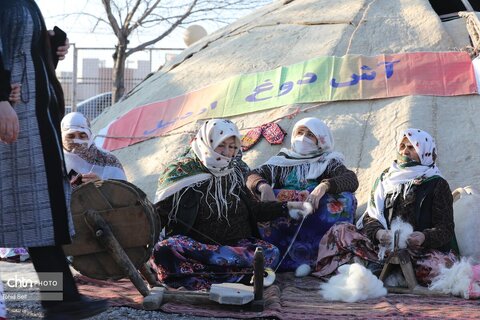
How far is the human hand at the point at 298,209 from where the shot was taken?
5148mm

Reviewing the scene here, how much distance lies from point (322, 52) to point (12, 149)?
468 centimetres

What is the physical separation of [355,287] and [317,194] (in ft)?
3.05

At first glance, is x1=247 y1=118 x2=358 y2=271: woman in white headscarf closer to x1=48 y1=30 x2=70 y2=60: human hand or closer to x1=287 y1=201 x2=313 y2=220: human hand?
x1=287 y1=201 x2=313 y2=220: human hand

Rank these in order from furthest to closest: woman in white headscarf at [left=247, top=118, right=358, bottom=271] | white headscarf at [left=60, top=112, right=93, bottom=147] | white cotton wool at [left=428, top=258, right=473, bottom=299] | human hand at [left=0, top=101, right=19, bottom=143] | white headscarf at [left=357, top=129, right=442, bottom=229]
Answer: white headscarf at [left=60, top=112, right=93, bottom=147]
woman in white headscarf at [left=247, top=118, right=358, bottom=271]
white headscarf at [left=357, top=129, right=442, bottom=229]
white cotton wool at [left=428, top=258, right=473, bottom=299]
human hand at [left=0, top=101, right=19, bottom=143]

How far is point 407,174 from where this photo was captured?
5.39 metres

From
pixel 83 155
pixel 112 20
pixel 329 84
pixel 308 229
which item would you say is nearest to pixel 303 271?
pixel 308 229

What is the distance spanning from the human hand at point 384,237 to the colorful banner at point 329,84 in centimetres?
207

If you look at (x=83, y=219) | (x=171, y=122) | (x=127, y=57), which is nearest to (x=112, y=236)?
(x=83, y=219)

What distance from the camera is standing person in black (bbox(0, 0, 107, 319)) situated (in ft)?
10.5

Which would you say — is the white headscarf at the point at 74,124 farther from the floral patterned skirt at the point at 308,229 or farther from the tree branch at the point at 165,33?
the tree branch at the point at 165,33

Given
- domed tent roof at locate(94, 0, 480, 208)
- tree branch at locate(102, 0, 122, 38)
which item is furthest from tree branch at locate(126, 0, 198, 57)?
domed tent roof at locate(94, 0, 480, 208)

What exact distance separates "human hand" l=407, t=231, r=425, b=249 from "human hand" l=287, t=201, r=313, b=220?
577 mm

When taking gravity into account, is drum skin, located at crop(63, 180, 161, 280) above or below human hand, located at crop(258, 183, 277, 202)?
below

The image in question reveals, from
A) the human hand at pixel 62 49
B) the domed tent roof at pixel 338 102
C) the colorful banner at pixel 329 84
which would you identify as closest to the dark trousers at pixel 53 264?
the human hand at pixel 62 49
